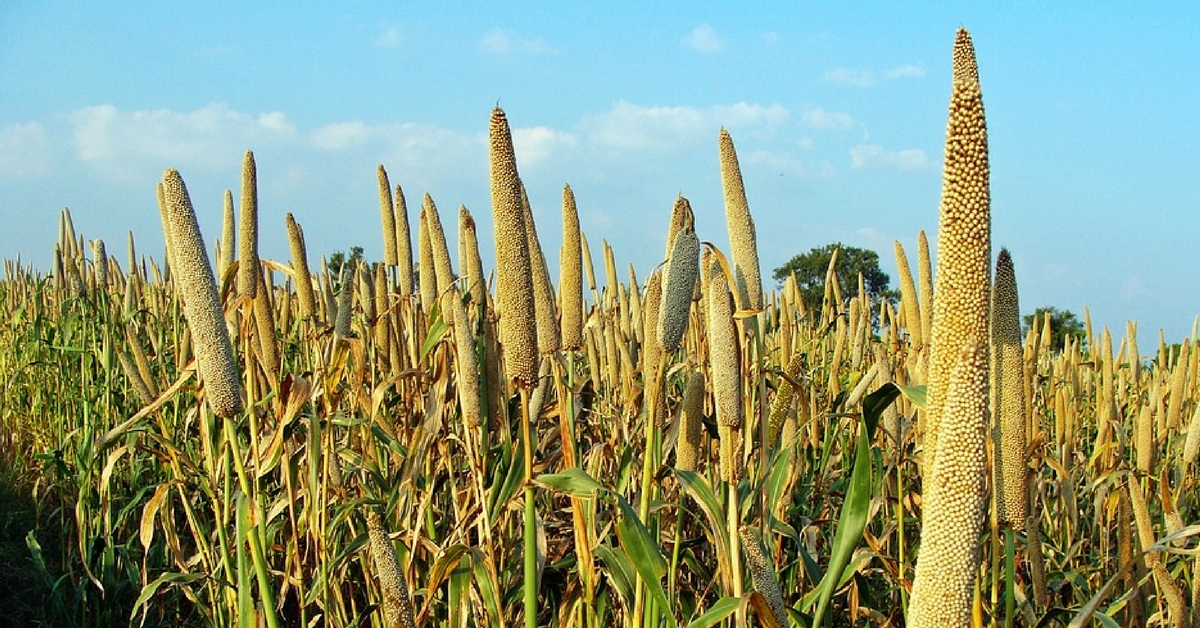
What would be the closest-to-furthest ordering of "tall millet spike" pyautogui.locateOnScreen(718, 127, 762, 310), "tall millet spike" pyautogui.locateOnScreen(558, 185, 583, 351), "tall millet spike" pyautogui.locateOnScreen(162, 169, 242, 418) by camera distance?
"tall millet spike" pyautogui.locateOnScreen(718, 127, 762, 310) → "tall millet spike" pyautogui.locateOnScreen(162, 169, 242, 418) → "tall millet spike" pyautogui.locateOnScreen(558, 185, 583, 351)

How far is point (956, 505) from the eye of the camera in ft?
4.00

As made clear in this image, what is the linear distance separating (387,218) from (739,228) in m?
1.74

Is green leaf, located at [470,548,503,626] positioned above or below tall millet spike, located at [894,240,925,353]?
below

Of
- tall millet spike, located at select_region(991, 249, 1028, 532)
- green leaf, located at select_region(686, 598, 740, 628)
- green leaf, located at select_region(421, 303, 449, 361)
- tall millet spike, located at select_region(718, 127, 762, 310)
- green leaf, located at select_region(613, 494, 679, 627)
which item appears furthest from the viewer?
green leaf, located at select_region(421, 303, 449, 361)

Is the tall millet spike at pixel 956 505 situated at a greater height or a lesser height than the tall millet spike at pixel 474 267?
lesser

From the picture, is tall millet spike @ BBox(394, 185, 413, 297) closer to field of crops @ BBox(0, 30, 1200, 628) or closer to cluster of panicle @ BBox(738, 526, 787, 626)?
field of crops @ BBox(0, 30, 1200, 628)

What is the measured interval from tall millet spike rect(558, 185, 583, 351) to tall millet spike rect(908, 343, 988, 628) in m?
1.54

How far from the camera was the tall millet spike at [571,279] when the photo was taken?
2.76 m

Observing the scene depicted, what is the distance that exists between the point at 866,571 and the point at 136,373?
238cm

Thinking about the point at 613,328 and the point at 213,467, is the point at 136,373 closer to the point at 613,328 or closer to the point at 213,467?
the point at 213,467

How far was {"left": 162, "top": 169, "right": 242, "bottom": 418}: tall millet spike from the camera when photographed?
2594mm

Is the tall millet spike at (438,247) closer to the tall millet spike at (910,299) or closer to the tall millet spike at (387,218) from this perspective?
the tall millet spike at (387,218)

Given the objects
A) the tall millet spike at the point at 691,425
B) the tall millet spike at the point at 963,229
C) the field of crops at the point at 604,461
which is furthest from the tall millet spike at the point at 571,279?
the tall millet spike at the point at 963,229

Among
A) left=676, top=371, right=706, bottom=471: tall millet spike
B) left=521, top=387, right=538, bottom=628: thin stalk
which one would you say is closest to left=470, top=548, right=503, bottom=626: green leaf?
left=521, top=387, right=538, bottom=628: thin stalk
